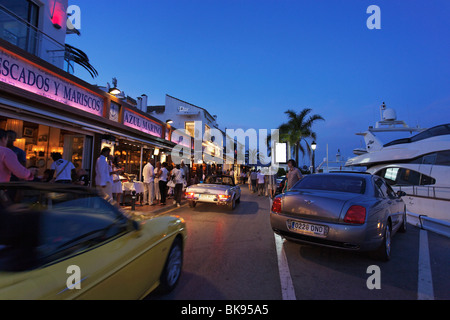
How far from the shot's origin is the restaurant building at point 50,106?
19.1 ft

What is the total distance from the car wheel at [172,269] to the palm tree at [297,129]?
2599 cm

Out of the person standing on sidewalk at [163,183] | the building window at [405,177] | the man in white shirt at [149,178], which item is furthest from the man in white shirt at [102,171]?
the building window at [405,177]

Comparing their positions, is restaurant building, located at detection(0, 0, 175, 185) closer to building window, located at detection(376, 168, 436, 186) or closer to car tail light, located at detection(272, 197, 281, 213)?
car tail light, located at detection(272, 197, 281, 213)

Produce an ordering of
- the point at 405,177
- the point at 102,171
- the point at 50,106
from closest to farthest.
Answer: the point at 102,171
the point at 50,106
the point at 405,177

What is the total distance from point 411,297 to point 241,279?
2.07 meters

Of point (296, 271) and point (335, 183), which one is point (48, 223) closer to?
point (296, 271)

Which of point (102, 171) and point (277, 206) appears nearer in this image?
point (277, 206)

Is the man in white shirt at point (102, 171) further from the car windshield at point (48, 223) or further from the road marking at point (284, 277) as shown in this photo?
the road marking at point (284, 277)

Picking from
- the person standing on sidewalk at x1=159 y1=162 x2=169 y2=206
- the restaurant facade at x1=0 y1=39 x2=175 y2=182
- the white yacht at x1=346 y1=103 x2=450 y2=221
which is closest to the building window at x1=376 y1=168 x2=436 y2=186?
the white yacht at x1=346 y1=103 x2=450 y2=221

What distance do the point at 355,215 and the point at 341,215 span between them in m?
0.20

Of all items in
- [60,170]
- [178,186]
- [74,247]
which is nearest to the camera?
[74,247]

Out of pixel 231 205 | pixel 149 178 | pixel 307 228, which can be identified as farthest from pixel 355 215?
pixel 149 178

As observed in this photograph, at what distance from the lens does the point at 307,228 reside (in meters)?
3.82

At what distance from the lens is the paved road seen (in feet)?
9.37
